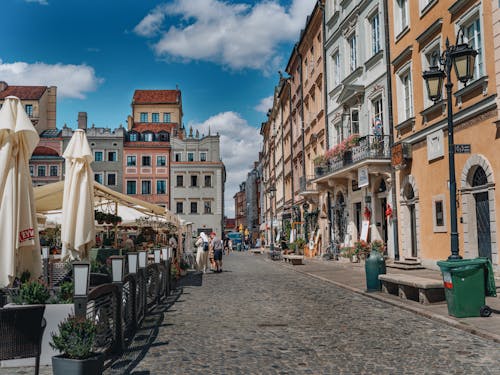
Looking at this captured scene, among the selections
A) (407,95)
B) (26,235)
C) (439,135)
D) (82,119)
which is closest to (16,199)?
(26,235)

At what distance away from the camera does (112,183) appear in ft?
217

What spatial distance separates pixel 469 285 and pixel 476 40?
29.2ft

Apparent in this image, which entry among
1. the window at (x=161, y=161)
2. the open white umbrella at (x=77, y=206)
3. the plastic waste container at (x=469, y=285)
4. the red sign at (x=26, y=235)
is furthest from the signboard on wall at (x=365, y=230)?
the window at (x=161, y=161)

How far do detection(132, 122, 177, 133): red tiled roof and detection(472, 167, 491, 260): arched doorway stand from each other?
58.1m

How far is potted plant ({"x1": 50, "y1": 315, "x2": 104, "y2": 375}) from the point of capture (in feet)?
16.1

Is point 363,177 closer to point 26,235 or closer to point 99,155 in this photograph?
point 26,235

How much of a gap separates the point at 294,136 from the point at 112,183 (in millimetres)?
30244

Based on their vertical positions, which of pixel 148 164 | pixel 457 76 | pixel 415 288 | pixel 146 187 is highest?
pixel 148 164

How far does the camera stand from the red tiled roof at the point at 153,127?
71688 millimetres

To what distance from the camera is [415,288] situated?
1180 cm

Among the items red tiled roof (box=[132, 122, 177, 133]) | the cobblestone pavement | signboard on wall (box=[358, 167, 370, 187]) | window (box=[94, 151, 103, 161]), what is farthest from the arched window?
red tiled roof (box=[132, 122, 177, 133])

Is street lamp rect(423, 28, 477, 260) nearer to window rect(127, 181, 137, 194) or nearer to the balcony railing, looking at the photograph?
the balcony railing

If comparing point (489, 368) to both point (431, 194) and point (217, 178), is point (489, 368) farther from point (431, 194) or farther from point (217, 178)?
point (217, 178)

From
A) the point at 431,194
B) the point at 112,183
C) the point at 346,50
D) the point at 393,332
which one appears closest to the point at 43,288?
the point at 393,332
